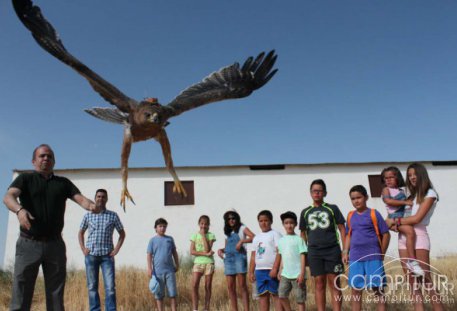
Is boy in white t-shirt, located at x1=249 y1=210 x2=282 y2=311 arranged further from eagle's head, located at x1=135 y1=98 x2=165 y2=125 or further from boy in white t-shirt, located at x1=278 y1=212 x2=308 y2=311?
eagle's head, located at x1=135 y1=98 x2=165 y2=125

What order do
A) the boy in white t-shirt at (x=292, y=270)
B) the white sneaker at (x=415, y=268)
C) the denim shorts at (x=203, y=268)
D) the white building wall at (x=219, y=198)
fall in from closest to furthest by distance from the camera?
the white sneaker at (x=415, y=268)
the boy in white t-shirt at (x=292, y=270)
the denim shorts at (x=203, y=268)
the white building wall at (x=219, y=198)

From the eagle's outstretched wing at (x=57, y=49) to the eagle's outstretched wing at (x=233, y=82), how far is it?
0.83 meters

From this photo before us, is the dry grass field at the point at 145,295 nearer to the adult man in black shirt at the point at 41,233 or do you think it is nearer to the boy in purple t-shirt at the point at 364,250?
the boy in purple t-shirt at the point at 364,250

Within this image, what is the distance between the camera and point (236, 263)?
5156mm

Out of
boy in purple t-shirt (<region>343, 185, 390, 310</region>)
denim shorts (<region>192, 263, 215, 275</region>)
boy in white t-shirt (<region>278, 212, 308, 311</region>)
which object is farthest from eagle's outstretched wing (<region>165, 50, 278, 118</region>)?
boy in purple t-shirt (<region>343, 185, 390, 310</region>)

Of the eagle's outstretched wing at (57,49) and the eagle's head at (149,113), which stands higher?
the eagle's outstretched wing at (57,49)

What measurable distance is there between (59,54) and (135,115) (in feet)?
3.92

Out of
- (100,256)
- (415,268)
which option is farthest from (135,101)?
(415,268)

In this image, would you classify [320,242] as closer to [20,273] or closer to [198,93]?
[20,273]

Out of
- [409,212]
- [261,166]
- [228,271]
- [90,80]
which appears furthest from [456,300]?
[261,166]

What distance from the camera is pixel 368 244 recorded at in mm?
3586

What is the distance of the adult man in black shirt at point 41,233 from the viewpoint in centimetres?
297

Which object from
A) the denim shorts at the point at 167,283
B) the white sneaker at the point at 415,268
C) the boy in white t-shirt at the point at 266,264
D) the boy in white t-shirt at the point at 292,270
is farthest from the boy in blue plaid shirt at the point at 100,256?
the white sneaker at the point at 415,268

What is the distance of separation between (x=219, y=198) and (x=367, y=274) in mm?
12436
